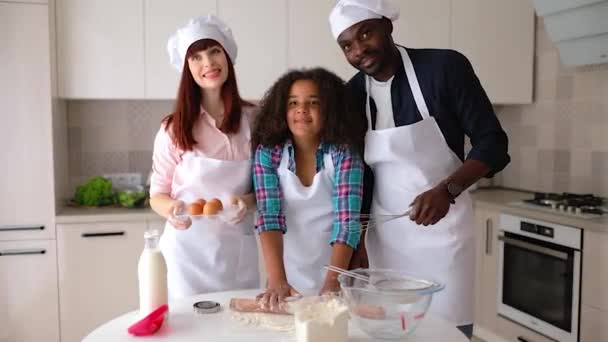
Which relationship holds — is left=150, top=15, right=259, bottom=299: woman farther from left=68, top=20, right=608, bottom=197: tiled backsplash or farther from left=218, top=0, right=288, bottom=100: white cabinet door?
left=68, top=20, right=608, bottom=197: tiled backsplash

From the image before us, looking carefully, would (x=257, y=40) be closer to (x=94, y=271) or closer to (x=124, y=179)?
(x=124, y=179)

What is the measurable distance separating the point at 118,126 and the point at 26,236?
76 centimetres

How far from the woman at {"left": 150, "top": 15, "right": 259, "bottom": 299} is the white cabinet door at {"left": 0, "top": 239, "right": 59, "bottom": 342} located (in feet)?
3.74

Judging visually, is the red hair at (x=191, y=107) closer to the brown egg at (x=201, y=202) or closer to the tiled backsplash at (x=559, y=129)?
the brown egg at (x=201, y=202)

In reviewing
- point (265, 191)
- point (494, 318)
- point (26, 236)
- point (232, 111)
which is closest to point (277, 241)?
point (265, 191)

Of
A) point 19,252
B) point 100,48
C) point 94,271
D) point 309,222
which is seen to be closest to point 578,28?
point 309,222

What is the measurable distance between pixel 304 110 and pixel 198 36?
36 centimetres

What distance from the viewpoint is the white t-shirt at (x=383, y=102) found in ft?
4.90

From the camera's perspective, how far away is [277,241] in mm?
1413

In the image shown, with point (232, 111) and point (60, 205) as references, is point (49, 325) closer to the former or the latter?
point (60, 205)

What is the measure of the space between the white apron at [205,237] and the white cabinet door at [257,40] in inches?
50.7

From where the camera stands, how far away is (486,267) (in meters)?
2.86

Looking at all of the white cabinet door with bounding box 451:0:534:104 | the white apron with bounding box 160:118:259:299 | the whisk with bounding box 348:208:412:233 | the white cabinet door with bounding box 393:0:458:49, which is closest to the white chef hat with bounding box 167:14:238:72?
the white apron with bounding box 160:118:259:299

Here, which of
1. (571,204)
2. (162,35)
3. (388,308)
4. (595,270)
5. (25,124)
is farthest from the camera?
(162,35)
